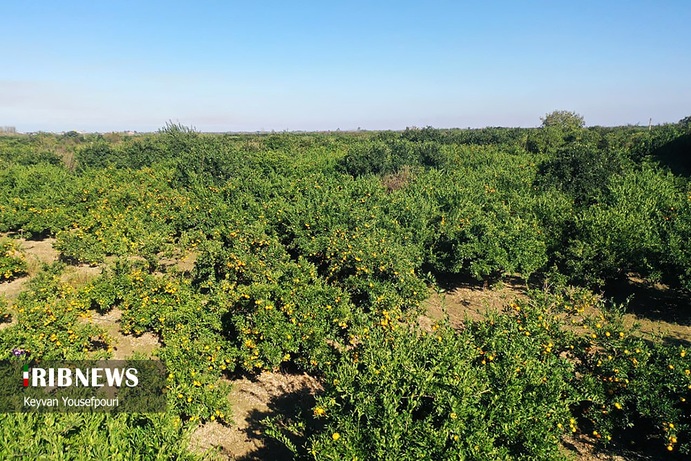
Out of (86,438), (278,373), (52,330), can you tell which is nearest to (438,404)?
(86,438)

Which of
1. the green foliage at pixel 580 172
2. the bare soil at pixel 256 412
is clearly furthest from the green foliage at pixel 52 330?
the green foliage at pixel 580 172

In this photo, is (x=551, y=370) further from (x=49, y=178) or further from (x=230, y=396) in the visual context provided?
(x=49, y=178)

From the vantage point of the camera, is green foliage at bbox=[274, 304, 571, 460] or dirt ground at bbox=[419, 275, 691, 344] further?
dirt ground at bbox=[419, 275, 691, 344]

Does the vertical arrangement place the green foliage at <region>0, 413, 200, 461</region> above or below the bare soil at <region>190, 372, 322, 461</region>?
above

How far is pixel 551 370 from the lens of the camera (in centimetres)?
536

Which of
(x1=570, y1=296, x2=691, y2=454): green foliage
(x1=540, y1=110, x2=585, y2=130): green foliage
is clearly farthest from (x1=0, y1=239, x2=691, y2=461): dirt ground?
(x1=540, y1=110, x2=585, y2=130): green foliage

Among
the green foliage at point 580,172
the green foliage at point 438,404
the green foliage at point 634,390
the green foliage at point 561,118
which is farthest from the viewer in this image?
the green foliage at point 561,118

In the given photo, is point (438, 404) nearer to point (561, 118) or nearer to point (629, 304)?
point (629, 304)

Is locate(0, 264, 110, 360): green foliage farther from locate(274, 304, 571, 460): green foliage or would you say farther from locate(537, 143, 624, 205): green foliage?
locate(537, 143, 624, 205): green foliage
